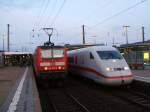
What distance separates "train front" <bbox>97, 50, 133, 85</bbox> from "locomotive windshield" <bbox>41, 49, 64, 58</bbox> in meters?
3.84

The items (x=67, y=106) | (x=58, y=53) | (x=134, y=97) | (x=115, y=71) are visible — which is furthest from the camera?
(x=58, y=53)

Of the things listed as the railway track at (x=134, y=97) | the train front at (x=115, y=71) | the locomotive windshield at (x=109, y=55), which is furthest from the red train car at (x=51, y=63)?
the railway track at (x=134, y=97)

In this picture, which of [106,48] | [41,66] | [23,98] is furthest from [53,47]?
[23,98]

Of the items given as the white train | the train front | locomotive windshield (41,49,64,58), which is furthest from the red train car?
the train front

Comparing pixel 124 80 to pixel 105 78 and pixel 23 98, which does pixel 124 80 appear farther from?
pixel 23 98

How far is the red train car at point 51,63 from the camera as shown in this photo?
24.5 m

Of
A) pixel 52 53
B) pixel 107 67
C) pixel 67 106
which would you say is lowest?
pixel 67 106

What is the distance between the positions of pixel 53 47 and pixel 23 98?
31.4 feet

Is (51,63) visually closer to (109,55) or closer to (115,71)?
(109,55)

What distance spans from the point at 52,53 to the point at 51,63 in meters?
0.78

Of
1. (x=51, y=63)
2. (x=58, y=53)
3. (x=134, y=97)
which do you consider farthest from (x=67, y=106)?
(x=58, y=53)

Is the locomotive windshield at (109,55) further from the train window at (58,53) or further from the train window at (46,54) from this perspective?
the train window at (46,54)

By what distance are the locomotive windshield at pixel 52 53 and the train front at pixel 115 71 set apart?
151 inches

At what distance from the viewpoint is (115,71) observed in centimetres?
2109
